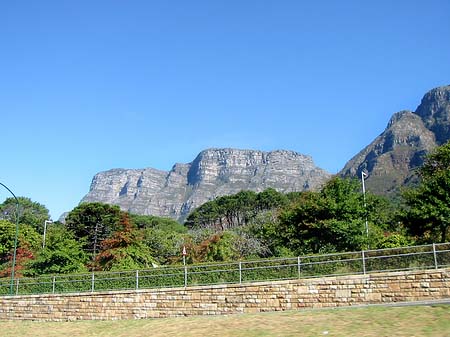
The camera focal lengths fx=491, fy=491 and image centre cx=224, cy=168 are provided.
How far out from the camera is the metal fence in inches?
732

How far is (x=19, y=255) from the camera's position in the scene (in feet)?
158

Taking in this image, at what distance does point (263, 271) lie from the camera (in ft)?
74.4

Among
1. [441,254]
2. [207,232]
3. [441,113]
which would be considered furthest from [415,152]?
[441,254]

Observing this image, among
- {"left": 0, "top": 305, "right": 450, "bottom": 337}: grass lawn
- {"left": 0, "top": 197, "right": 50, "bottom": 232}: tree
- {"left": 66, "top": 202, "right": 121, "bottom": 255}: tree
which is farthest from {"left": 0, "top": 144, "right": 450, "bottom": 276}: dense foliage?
{"left": 0, "top": 197, "right": 50, "bottom": 232}: tree

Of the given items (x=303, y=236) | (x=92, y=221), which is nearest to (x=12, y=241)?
(x=92, y=221)

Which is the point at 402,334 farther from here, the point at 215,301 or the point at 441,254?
the point at 215,301

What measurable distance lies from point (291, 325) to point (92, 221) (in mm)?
47857

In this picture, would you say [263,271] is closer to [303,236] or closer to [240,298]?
[240,298]

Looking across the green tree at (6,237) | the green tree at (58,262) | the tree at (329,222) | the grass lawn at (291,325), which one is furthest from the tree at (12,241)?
the grass lawn at (291,325)

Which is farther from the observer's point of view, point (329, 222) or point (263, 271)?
point (329, 222)

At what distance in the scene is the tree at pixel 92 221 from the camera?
58.0 metres

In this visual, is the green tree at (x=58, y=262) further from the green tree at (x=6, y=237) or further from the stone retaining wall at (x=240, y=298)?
the green tree at (x=6, y=237)

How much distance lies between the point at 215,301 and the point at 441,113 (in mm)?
197097

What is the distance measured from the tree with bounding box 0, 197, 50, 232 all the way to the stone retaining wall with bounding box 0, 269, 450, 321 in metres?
56.3
